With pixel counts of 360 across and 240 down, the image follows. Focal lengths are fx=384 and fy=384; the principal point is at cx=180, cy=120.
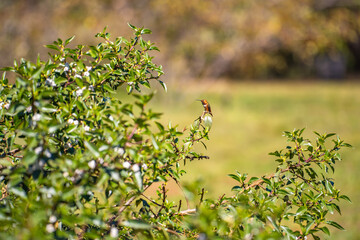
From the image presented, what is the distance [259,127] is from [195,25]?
12.8ft

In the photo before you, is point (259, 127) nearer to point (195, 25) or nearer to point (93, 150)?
point (195, 25)

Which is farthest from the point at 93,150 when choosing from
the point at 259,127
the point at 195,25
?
the point at 195,25

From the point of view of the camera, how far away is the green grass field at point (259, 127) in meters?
6.93

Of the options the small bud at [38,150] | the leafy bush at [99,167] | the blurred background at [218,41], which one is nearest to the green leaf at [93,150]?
the leafy bush at [99,167]

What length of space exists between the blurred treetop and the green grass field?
4.48ft

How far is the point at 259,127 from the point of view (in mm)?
11742

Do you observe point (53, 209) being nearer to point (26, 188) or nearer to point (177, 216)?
point (26, 188)

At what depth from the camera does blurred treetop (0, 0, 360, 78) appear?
10.3 metres

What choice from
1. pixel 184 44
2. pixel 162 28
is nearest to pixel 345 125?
A: pixel 184 44

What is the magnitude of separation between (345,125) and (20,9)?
9.66 m

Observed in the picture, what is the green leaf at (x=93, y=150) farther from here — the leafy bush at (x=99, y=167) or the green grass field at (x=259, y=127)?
the green grass field at (x=259, y=127)

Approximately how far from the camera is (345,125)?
11.2 m

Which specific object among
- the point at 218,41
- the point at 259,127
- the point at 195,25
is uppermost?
the point at 195,25

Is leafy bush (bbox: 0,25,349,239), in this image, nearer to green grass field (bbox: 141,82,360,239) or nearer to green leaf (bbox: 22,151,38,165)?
green leaf (bbox: 22,151,38,165)
